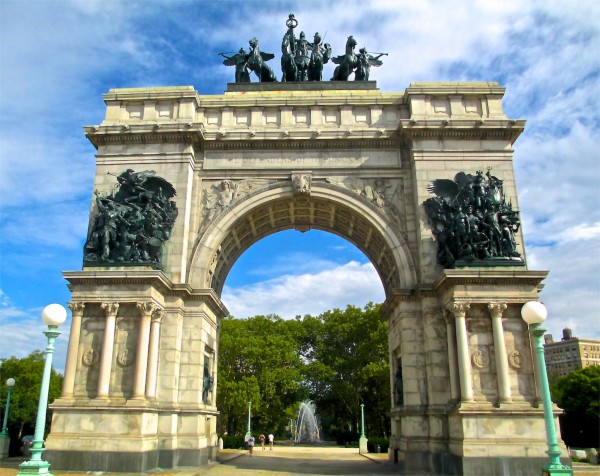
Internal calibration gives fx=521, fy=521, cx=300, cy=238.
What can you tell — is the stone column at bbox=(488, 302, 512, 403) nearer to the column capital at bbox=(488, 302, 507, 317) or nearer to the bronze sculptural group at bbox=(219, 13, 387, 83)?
the column capital at bbox=(488, 302, 507, 317)

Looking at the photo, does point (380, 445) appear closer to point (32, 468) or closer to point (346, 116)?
point (346, 116)

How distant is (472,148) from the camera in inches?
859

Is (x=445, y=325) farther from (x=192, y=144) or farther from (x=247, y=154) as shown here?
(x=192, y=144)

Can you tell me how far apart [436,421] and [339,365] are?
31.3 m

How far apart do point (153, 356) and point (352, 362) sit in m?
32.7

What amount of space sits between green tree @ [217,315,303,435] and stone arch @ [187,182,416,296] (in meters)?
23.2

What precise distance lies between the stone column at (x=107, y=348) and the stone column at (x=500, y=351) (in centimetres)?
1323

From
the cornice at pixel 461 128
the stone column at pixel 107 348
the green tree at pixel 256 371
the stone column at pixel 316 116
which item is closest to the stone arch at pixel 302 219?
the stone column at pixel 316 116

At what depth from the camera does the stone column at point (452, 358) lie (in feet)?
59.2

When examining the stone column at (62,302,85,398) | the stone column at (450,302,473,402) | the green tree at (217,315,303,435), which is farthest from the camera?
the green tree at (217,315,303,435)

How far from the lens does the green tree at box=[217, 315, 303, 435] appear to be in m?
45.8

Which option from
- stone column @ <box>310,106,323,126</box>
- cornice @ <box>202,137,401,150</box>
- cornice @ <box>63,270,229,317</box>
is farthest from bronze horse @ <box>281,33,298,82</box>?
cornice @ <box>63,270,229,317</box>

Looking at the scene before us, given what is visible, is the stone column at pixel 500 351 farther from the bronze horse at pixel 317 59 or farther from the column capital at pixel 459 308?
the bronze horse at pixel 317 59

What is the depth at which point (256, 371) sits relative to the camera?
48188 mm
